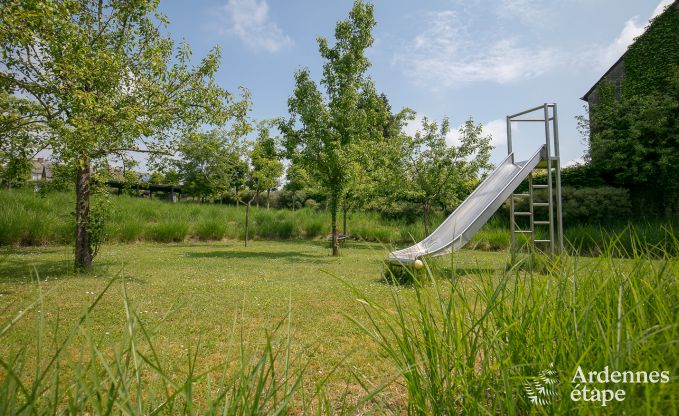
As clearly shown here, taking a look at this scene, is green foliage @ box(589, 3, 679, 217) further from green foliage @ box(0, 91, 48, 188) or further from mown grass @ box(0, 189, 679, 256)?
green foliage @ box(0, 91, 48, 188)

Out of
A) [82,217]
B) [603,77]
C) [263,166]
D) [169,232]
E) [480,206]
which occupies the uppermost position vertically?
[603,77]

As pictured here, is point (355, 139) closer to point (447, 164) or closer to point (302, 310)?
point (447, 164)

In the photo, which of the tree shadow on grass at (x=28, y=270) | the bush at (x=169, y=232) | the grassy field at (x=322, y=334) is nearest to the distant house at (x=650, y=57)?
the grassy field at (x=322, y=334)

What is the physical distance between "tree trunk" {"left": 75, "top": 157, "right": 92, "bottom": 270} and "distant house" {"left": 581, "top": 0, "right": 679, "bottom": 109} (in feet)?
66.4

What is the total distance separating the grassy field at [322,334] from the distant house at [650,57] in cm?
1533

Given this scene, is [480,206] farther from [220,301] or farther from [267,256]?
[267,256]

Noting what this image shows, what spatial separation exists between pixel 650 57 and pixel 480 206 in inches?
601

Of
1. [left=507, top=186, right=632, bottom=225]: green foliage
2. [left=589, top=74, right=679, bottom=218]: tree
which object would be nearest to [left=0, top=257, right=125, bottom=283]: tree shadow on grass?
[left=507, top=186, right=632, bottom=225]: green foliage

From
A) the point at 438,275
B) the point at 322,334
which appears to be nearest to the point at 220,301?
the point at 322,334

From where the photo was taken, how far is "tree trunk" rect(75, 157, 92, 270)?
6.68m

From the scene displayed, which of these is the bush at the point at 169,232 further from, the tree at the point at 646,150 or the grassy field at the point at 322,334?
the tree at the point at 646,150

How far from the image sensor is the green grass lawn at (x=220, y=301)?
2.96 m

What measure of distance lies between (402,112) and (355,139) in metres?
3.25

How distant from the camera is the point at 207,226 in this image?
15359 millimetres
